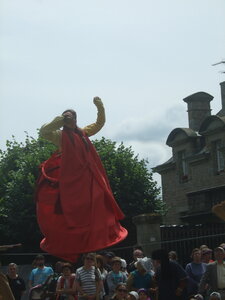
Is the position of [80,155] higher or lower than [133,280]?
higher

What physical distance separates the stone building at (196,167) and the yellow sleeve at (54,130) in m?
19.4

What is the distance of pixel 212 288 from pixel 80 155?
9.70ft

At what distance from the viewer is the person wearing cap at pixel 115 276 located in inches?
586

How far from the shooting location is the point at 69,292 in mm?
14820

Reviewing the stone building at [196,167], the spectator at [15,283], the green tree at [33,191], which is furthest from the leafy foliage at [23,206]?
the spectator at [15,283]

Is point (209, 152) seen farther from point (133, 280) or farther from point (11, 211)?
point (133, 280)

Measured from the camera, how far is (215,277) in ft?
45.4

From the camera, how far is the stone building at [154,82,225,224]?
35.1 meters

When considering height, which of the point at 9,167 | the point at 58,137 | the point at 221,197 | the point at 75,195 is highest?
the point at 9,167

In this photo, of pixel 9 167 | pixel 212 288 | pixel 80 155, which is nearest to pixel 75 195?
pixel 80 155

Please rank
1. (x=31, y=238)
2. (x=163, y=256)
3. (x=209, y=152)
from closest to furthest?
(x=163, y=256), (x=31, y=238), (x=209, y=152)

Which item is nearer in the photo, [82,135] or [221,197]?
[82,135]

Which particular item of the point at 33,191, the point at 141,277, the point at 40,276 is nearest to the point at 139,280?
the point at 141,277

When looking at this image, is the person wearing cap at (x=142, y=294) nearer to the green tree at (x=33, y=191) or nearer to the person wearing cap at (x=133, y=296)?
the person wearing cap at (x=133, y=296)
